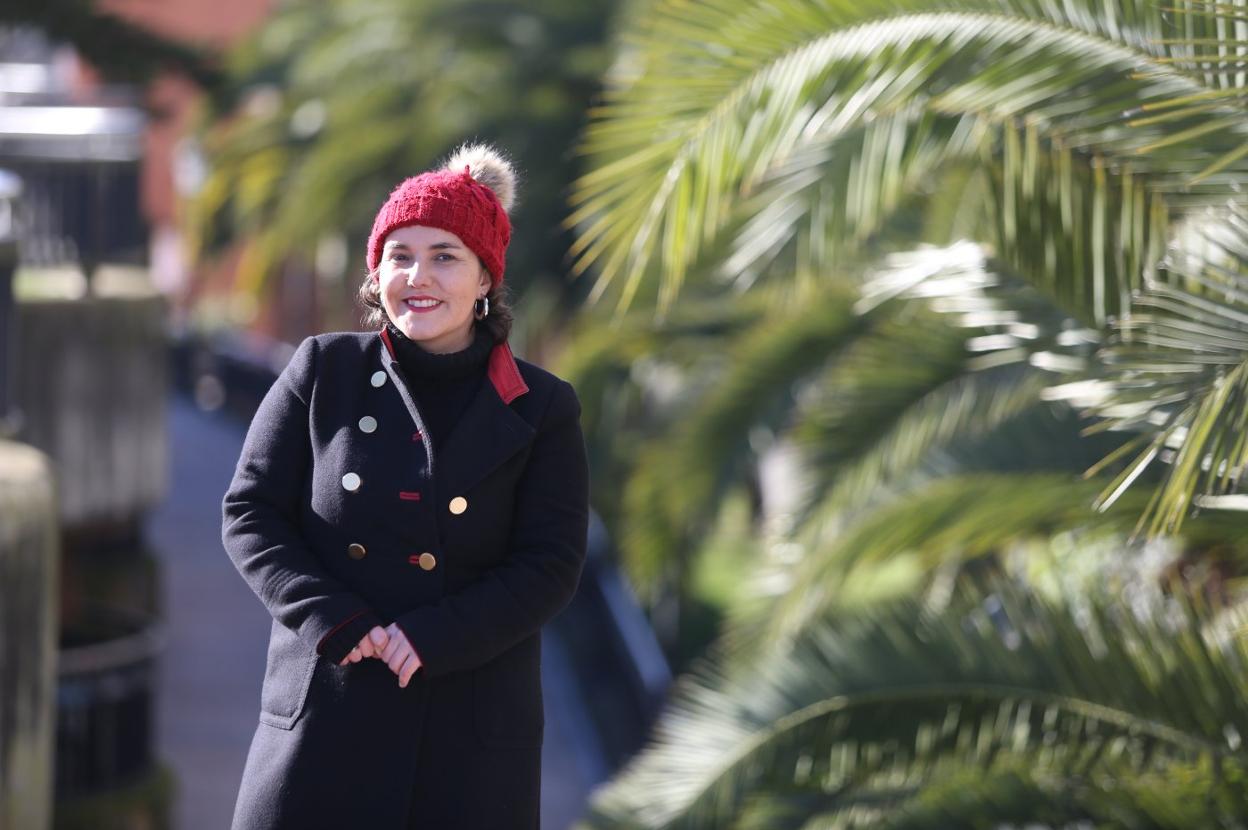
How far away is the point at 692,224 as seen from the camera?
157 inches

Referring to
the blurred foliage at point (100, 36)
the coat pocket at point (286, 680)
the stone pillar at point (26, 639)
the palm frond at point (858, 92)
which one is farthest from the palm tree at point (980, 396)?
the blurred foliage at point (100, 36)

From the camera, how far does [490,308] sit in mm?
2787

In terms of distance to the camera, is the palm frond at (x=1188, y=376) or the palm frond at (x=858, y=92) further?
the palm frond at (x=858, y=92)

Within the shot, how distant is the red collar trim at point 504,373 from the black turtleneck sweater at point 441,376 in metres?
0.01

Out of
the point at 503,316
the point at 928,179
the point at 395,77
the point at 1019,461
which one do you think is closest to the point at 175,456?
the point at 395,77

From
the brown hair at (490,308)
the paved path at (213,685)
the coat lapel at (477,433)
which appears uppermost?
the brown hair at (490,308)

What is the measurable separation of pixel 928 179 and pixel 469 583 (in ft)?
16.4

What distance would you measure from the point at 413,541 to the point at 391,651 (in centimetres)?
17

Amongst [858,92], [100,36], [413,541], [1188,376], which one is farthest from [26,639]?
[100,36]

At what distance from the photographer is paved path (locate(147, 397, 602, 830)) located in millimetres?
10250

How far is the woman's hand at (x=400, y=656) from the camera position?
2523 mm

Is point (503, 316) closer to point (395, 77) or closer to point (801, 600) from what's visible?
point (801, 600)

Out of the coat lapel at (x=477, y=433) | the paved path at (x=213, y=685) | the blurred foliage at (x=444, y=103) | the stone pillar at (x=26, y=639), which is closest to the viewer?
the coat lapel at (x=477, y=433)

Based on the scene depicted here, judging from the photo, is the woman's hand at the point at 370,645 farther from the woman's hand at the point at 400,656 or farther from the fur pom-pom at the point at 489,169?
the fur pom-pom at the point at 489,169
